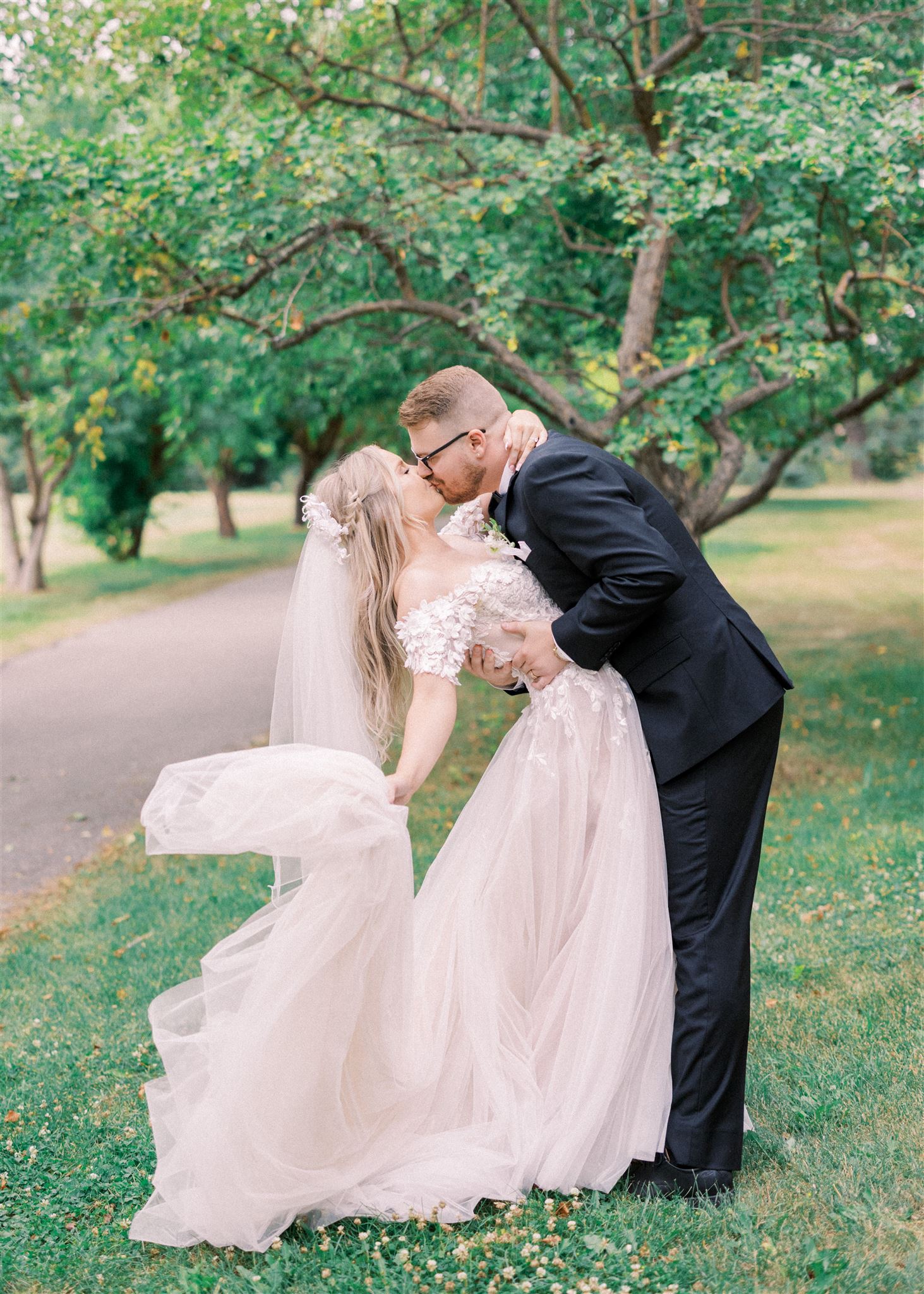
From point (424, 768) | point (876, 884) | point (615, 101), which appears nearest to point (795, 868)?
point (876, 884)

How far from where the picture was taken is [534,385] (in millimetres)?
8102

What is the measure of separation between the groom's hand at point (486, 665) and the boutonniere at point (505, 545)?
0.94ft

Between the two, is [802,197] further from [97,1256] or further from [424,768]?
[97,1256]

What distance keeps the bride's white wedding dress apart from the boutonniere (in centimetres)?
2

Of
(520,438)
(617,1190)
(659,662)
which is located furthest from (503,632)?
(617,1190)

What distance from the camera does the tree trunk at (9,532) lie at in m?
20.4

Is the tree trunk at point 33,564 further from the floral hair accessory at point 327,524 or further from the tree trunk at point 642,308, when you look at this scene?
the floral hair accessory at point 327,524

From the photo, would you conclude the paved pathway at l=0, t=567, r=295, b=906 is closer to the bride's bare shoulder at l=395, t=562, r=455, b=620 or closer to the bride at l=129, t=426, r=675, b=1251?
the bride at l=129, t=426, r=675, b=1251

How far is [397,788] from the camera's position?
11.3ft

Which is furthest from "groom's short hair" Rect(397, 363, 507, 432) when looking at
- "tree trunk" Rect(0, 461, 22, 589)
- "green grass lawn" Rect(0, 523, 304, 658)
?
"tree trunk" Rect(0, 461, 22, 589)

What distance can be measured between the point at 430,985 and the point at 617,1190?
0.79 meters

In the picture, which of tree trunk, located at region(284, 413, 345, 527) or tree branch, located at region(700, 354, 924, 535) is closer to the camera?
tree branch, located at region(700, 354, 924, 535)

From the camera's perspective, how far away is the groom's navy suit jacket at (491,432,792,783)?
10.8 ft

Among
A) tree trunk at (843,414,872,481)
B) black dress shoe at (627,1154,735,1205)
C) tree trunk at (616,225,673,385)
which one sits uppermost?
tree trunk at (616,225,673,385)
